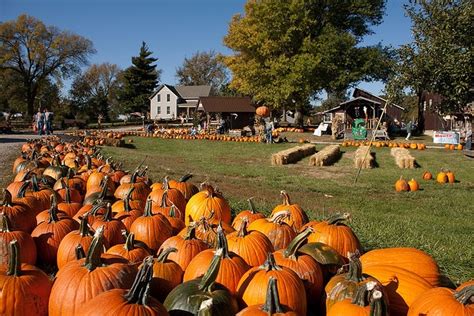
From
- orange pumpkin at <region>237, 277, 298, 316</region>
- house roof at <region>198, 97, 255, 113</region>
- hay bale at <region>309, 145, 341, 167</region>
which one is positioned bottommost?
hay bale at <region>309, 145, 341, 167</region>

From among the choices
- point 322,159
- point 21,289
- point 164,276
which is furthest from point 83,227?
point 322,159

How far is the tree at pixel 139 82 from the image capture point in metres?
76.8

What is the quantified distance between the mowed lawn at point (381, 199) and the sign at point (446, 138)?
33.8 feet

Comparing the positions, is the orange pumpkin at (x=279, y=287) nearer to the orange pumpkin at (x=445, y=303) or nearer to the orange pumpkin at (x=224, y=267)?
the orange pumpkin at (x=224, y=267)

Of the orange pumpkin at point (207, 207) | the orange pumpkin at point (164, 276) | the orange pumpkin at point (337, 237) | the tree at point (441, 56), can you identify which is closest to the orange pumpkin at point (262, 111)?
the tree at point (441, 56)

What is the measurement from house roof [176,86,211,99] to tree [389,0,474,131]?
8287 centimetres

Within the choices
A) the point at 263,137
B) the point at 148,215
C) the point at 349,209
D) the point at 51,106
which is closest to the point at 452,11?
the point at 349,209

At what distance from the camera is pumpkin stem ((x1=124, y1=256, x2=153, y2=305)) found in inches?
80.3

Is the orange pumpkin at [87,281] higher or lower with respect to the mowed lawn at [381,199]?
higher

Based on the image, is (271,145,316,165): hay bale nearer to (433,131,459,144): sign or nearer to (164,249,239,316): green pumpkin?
(433,131,459,144): sign

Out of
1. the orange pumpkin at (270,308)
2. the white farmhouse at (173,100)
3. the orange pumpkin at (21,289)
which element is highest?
the white farmhouse at (173,100)

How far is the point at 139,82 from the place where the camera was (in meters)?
77.3

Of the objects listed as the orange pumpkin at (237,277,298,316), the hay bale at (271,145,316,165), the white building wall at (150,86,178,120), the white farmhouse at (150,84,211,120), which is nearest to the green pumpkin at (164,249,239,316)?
the orange pumpkin at (237,277,298,316)

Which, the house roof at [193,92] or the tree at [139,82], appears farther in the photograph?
the house roof at [193,92]
